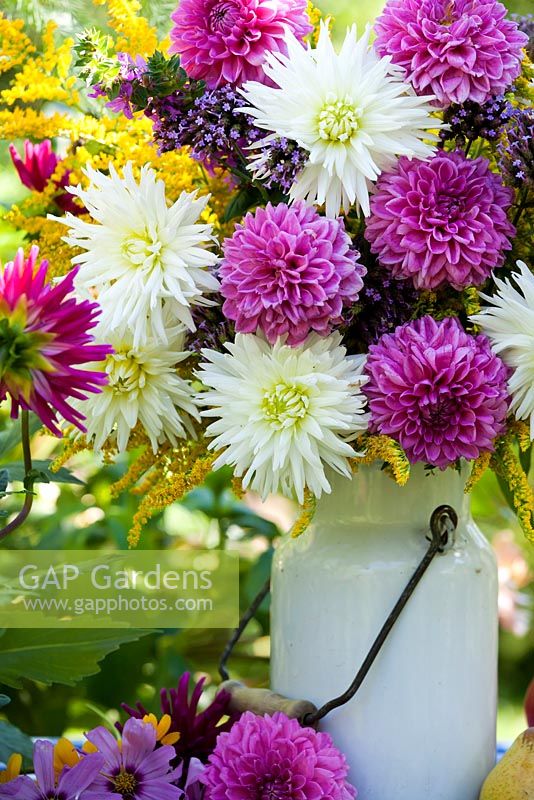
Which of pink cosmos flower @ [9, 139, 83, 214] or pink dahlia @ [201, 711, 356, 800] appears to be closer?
pink dahlia @ [201, 711, 356, 800]

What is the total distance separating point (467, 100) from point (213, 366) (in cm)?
20

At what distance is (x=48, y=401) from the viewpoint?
46cm

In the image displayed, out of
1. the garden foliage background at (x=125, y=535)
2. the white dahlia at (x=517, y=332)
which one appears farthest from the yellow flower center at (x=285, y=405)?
the garden foliage background at (x=125, y=535)

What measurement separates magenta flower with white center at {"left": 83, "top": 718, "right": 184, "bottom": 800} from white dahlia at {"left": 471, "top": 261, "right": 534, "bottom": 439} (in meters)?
0.29

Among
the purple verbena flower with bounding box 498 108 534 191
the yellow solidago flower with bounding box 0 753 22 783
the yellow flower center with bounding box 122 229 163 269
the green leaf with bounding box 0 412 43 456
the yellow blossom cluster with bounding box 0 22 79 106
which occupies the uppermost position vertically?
the yellow blossom cluster with bounding box 0 22 79 106

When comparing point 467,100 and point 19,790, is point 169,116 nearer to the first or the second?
point 467,100

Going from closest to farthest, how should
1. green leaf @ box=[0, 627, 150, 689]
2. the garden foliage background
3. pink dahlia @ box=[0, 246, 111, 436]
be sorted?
1. pink dahlia @ box=[0, 246, 111, 436]
2. green leaf @ box=[0, 627, 150, 689]
3. the garden foliage background

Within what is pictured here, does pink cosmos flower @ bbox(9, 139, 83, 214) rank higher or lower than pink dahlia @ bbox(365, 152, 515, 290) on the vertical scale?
higher

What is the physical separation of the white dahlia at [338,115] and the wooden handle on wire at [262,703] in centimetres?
30

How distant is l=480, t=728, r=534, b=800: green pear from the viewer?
0.57 m

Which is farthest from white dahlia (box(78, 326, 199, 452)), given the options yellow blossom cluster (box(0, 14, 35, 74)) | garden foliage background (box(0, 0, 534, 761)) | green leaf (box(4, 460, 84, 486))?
garden foliage background (box(0, 0, 534, 761))

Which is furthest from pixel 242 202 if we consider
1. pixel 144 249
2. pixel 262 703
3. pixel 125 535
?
pixel 125 535

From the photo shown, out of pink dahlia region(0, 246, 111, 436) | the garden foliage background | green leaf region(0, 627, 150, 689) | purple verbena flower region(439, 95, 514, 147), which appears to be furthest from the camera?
the garden foliage background

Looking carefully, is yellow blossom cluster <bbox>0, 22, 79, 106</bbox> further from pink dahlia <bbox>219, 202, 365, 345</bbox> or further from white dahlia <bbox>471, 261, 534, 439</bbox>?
white dahlia <bbox>471, 261, 534, 439</bbox>
